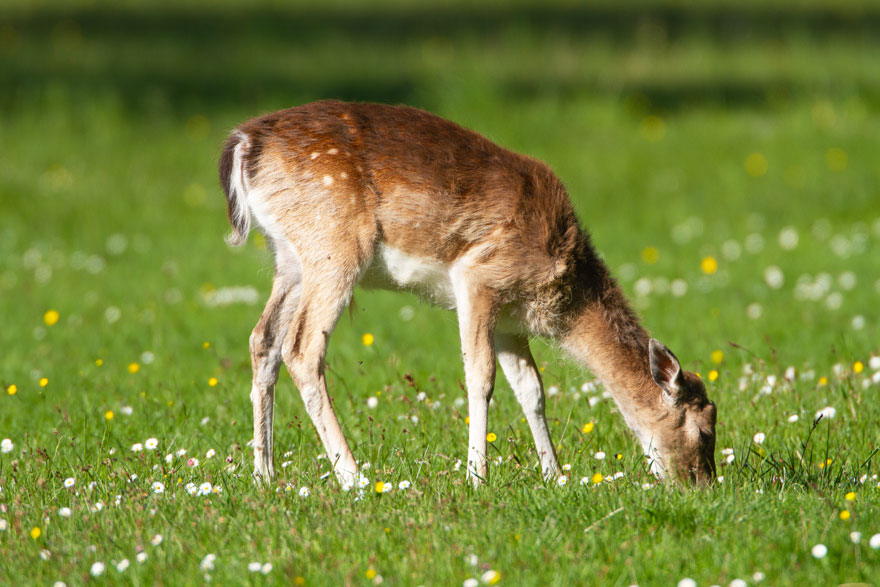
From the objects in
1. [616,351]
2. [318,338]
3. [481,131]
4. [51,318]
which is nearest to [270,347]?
[318,338]

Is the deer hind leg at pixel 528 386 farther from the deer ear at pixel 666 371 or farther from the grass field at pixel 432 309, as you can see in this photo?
the deer ear at pixel 666 371

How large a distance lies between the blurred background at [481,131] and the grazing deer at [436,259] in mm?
720

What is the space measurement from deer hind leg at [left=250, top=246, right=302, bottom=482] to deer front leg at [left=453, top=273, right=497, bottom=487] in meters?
0.82

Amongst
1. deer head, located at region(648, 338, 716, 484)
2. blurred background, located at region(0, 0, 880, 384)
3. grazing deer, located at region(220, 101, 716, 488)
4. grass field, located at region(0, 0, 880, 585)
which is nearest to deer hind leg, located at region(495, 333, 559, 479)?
grazing deer, located at region(220, 101, 716, 488)

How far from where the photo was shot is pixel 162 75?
17.1 m

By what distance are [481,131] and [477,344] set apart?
884cm

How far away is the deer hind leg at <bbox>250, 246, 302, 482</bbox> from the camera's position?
5.29m

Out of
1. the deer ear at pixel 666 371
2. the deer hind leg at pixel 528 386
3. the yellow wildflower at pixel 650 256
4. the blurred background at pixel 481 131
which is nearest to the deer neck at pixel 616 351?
the deer ear at pixel 666 371

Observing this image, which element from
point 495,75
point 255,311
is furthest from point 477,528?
point 495,75

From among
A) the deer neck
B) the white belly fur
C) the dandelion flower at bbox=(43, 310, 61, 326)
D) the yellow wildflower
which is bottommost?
the dandelion flower at bbox=(43, 310, 61, 326)

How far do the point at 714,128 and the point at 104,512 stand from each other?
11.5m

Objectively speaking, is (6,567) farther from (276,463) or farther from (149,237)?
(149,237)

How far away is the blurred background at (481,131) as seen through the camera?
863cm

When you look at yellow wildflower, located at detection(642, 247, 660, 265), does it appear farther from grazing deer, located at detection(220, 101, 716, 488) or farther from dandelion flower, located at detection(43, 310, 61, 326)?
dandelion flower, located at detection(43, 310, 61, 326)
